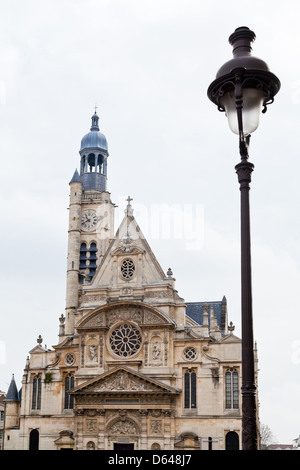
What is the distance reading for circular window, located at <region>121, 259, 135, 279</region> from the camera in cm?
4223

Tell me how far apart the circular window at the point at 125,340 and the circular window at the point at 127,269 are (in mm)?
3578

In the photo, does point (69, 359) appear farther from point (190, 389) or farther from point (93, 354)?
point (190, 389)

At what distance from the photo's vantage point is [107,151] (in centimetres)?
5722

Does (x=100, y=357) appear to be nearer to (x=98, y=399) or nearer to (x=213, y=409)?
(x=98, y=399)

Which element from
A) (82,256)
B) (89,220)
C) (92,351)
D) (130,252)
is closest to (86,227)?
(89,220)

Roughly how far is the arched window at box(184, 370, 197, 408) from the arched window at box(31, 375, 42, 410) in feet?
36.5

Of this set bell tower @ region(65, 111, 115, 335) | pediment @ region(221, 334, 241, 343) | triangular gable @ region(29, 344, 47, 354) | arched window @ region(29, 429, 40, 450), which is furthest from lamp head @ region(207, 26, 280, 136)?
bell tower @ region(65, 111, 115, 335)

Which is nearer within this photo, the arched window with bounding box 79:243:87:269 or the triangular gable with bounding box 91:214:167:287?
the triangular gable with bounding box 91:214:167:287

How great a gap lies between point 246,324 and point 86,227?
4538 centimetres

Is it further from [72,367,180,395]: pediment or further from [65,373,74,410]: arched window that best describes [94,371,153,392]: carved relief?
[65,373,74,410]: arched window

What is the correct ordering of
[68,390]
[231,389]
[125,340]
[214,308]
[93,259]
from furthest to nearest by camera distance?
[214,308] < [93,259] < [68,390] < [125,340] < [231,389]

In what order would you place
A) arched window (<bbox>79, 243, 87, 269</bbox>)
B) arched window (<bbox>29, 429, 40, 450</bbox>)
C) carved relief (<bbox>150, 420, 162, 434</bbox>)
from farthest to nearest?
arched window (<bbox>79, 243, 87, 269</bbox>), arched window (<bbox>29, 429, 40, 450</bbox>), carved relief (<bbox>150, 420, 162, 434</bbox>)

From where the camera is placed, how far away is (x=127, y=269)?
1670 inches

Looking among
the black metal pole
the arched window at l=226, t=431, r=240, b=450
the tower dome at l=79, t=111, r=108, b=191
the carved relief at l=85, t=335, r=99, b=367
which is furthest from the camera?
the tower dome at l=79, t=111, r=108, b=191
